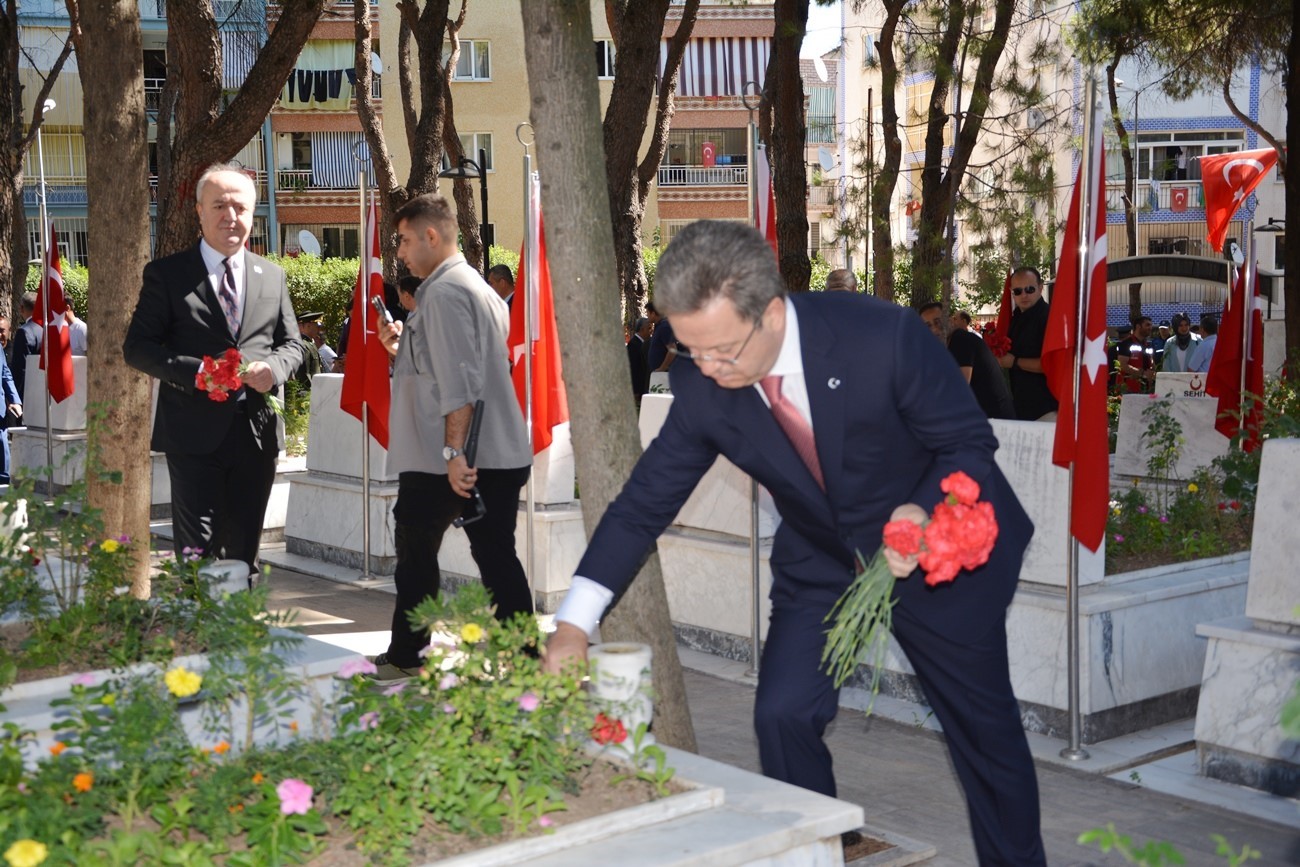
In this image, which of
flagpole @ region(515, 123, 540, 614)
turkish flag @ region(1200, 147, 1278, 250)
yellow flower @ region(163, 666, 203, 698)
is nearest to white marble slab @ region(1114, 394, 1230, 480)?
flagpole @ region(515, 123, 540, 614)

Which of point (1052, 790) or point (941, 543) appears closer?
point (941, 543)

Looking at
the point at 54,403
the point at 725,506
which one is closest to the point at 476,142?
the point at 54,403

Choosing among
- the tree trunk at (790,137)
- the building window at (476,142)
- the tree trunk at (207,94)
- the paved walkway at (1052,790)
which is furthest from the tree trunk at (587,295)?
the building window at (476,142)

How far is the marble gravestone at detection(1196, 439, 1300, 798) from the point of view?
5.40m

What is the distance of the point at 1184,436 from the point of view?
10328mm

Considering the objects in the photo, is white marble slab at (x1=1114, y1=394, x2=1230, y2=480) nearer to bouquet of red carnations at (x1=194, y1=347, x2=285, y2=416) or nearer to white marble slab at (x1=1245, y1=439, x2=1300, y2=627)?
white marble slab at (x1=1245, y1=439, x2=1300, y2=627)

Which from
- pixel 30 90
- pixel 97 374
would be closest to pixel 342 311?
pixel 30 90

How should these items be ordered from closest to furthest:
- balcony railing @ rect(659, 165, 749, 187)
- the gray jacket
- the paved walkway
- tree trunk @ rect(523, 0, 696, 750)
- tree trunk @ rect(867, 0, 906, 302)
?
tree trunk @ rect(523, 0, 696, 750), the paved walkway, the gray jacket, tree trunk @ rect(867, 0, 906, 302), balcony railing @ rect(659, 165, 749, 187)

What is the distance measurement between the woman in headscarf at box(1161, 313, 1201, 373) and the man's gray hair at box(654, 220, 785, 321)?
1717 cm

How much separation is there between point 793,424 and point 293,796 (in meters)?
1.46

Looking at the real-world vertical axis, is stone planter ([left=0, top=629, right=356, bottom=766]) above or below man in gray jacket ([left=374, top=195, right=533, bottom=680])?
below

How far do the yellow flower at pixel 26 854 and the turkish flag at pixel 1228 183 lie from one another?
22.0 metres

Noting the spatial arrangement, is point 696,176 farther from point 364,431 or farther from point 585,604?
point 585,604

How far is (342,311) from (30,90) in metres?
21.6
